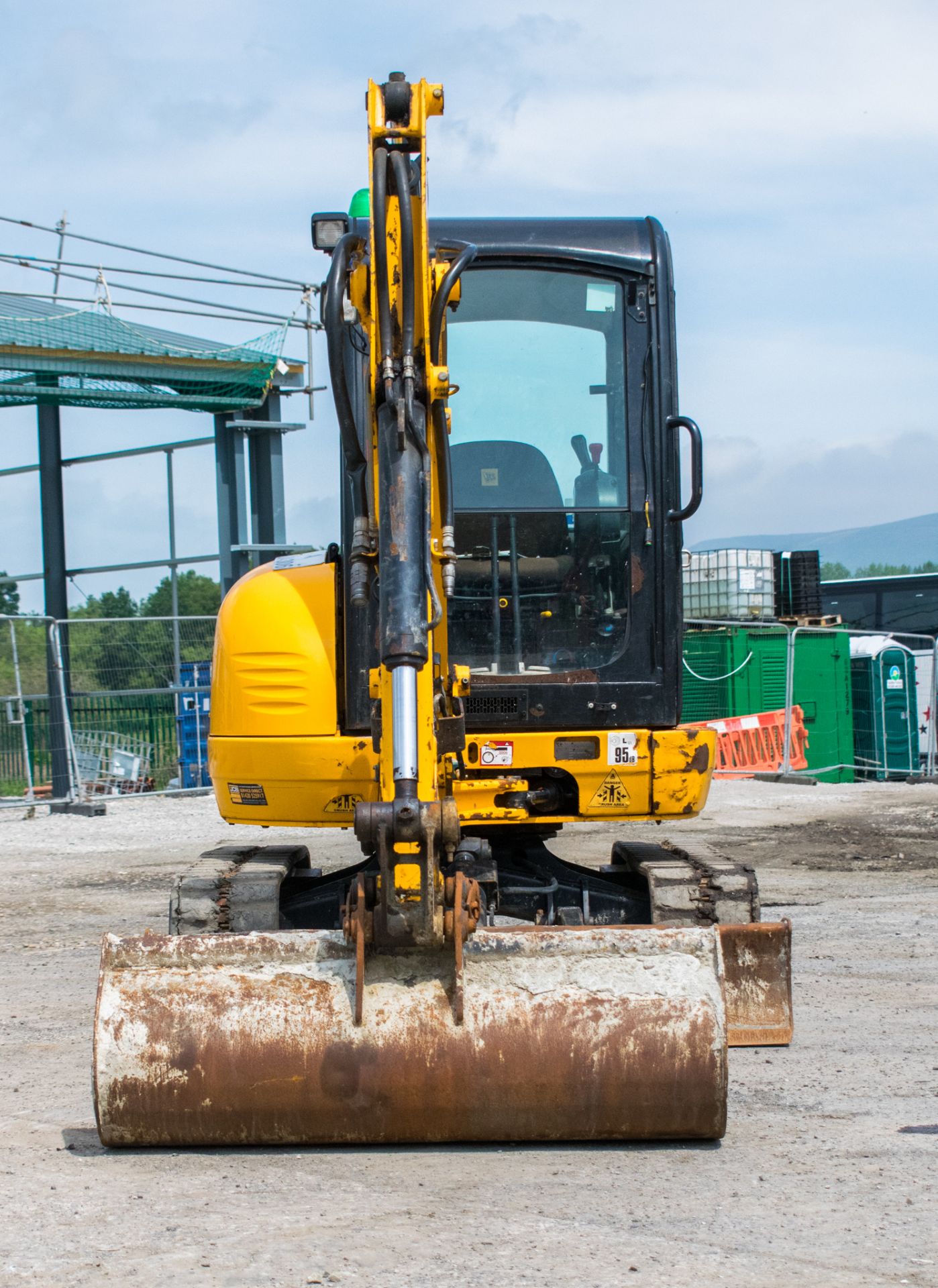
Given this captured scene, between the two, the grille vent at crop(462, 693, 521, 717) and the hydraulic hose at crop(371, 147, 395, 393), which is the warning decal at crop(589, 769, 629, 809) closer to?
the grille vent at crop(462, 693, 521, 717)

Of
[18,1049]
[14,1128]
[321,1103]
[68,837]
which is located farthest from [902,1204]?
[68,837]

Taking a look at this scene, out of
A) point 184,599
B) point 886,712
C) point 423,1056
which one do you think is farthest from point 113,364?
point 423,1056

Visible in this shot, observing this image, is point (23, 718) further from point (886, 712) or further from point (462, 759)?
point (886, 712)

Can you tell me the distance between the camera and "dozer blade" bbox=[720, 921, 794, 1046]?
564 centimetres

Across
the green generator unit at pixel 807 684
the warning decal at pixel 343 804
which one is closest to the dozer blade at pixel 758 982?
the warning decal at pixel 343 804

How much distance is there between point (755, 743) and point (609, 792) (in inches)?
538

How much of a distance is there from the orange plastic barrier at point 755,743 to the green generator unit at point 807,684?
33 centimetres

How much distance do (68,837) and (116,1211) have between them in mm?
11123

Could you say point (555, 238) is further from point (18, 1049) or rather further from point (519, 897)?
point (18, 1049)

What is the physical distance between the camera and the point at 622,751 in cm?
604

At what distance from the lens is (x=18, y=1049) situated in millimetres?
6090

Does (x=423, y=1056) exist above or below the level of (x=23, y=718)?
below

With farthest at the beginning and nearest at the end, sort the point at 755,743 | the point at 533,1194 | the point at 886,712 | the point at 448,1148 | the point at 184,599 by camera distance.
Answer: the point at 184,599, the point at 886,712, the point at 755,743, the point at 448,1148, the point at 533,1194

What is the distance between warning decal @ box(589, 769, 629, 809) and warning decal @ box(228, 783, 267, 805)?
137 centimetres
